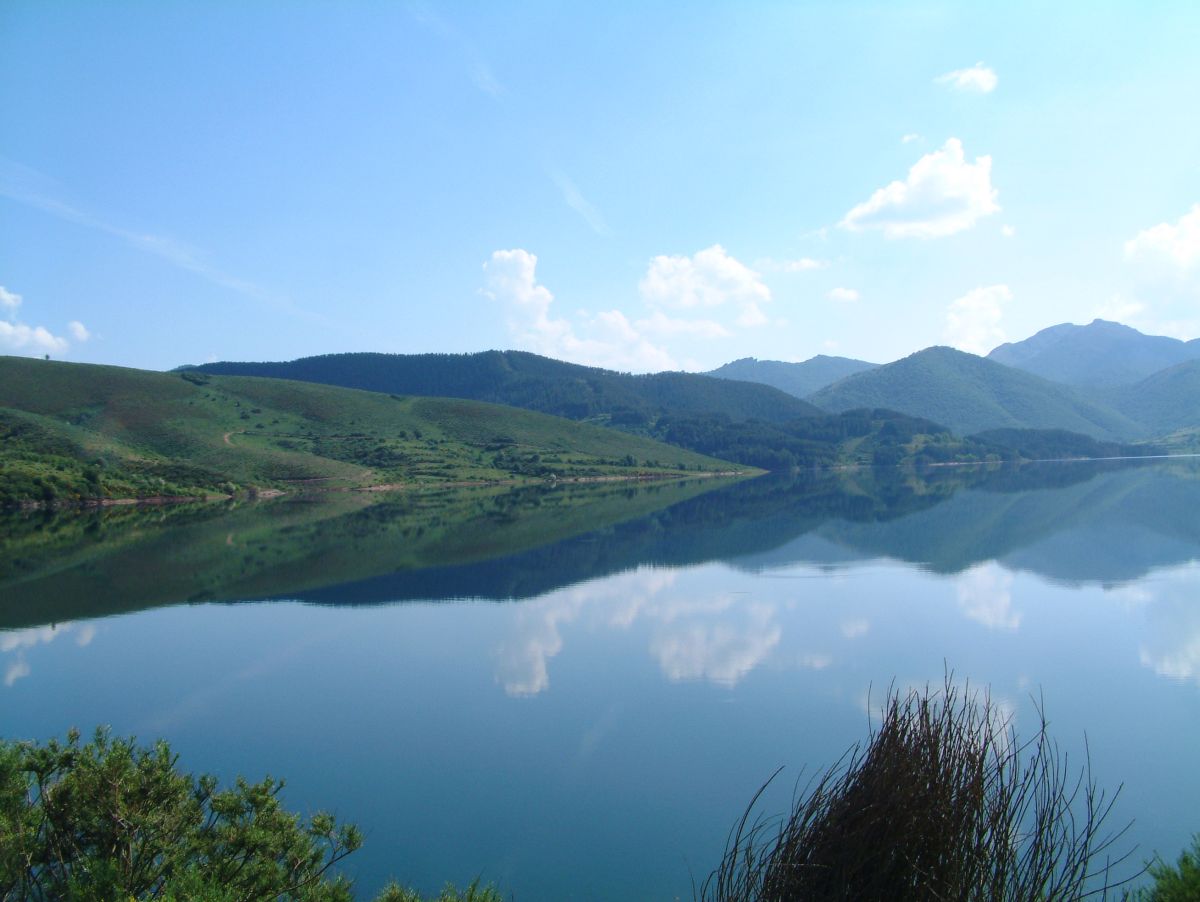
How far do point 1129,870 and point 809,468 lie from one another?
611 ft

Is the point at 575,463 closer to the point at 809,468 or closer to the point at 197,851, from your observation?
the point at 809,468

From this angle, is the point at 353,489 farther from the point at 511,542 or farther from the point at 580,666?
the point at 580,666

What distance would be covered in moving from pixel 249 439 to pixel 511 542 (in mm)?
86711

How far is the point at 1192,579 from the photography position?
1479 inches

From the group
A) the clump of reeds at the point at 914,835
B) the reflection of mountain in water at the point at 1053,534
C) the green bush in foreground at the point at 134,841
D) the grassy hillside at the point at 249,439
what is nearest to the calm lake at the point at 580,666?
the reflection of mountain in water at the point at 1053,534

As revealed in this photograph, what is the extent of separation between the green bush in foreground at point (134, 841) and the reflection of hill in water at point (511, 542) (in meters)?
29.3

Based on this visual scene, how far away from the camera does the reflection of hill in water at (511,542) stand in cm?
4100

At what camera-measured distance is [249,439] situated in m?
127

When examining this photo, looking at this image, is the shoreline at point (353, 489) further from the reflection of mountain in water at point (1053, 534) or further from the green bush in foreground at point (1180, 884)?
the green bush in foreground at point (1180, 884)

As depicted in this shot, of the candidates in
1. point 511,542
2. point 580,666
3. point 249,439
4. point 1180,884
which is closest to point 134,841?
point 1180,884

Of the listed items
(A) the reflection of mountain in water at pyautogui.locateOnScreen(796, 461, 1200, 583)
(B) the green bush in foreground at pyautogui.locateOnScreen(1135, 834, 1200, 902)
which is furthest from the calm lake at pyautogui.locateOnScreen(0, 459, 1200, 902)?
(B) the green bush in foreground at pyautogui.locateOnScreen(1135, 834, 1200, 902)

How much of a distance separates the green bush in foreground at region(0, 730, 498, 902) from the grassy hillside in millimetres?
90532

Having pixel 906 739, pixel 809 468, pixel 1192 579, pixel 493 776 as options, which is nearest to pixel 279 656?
pixel 493 776

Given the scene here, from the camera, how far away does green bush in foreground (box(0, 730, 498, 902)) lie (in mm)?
8344
